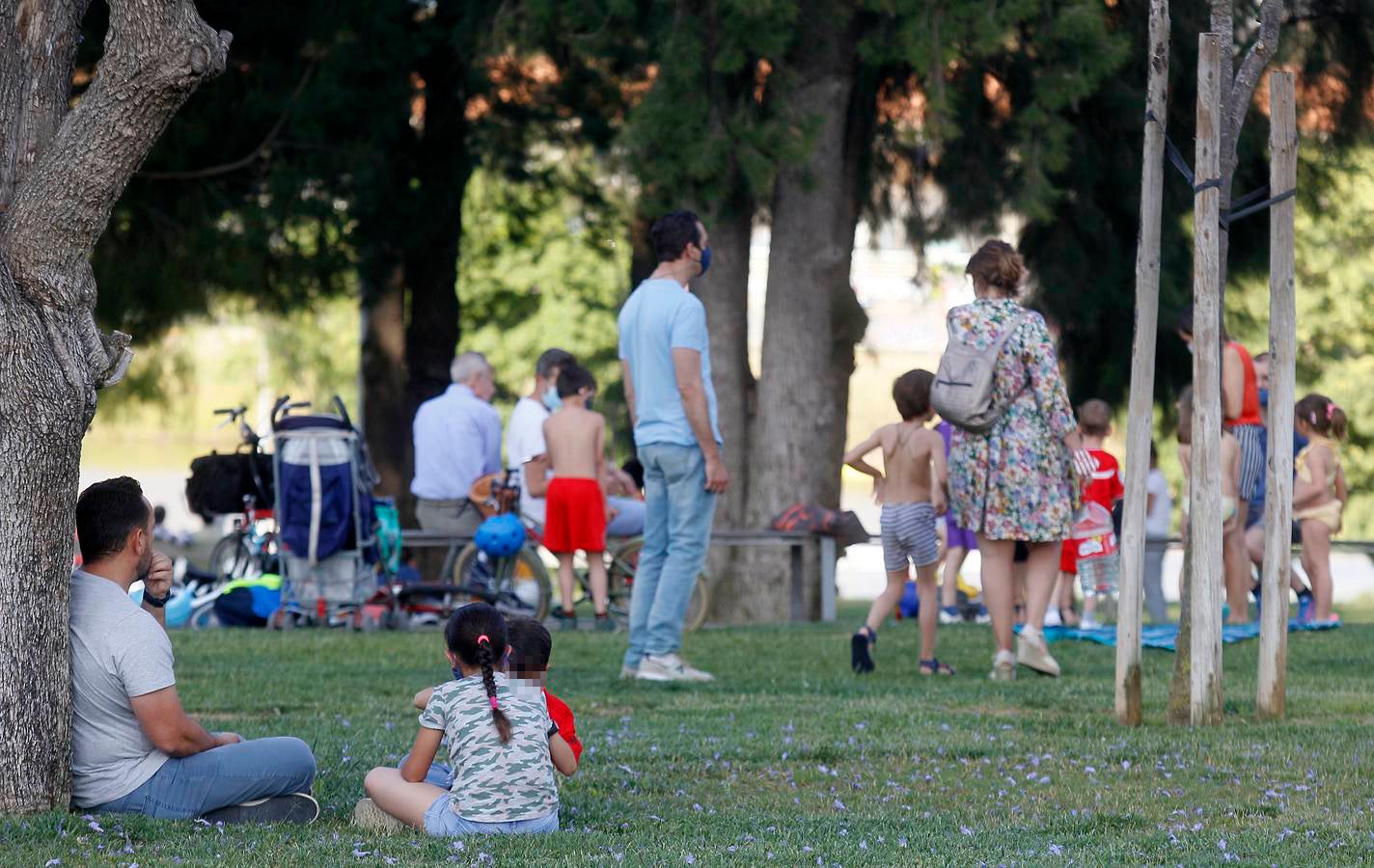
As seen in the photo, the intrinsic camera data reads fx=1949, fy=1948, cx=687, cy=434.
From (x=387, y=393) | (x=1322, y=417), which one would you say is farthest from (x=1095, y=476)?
(x=387, y=393)

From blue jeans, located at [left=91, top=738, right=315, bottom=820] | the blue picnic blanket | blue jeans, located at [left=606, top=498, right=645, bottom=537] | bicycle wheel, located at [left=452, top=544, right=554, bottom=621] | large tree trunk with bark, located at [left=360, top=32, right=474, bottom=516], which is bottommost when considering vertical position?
blue jeans, located at [left=91, top=738, right=315, bottom=820]

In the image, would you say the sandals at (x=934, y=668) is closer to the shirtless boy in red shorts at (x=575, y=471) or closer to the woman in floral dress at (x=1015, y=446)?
the woman in floral dress at (x=1015, y=446)

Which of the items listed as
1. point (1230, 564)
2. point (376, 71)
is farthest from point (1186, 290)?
point (376, 71)

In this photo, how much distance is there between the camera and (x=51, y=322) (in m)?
5.29

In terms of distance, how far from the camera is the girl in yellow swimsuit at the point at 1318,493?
12945mm

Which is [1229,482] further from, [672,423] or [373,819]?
[373,819]

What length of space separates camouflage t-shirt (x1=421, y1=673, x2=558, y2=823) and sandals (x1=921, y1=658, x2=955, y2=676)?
4936mm

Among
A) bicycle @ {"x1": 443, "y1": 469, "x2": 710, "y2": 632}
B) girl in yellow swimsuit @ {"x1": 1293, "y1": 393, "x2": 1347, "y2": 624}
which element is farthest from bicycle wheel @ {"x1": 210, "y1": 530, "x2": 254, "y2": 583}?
girl in yellow swimsuit @ {"x1": 1293, "y1": 393, "x2": 1347, "y2": 624}

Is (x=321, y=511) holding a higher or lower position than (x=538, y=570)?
higher

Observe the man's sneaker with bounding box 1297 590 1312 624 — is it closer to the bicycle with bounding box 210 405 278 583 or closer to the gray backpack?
the gray backpack

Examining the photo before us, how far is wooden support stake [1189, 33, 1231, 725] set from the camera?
7281mm

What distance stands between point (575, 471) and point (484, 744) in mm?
7338

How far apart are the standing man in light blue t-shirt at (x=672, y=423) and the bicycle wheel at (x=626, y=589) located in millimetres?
4213

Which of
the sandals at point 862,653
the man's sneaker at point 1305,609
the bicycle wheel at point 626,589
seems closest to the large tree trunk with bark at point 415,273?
the bicycle wheel at point 626,589
